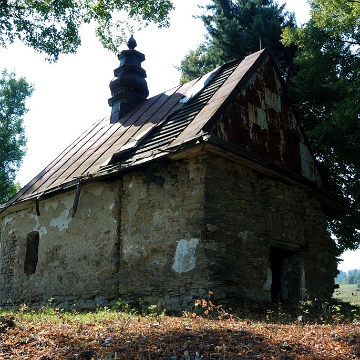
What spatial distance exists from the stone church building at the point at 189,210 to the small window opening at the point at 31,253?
0.10 feet

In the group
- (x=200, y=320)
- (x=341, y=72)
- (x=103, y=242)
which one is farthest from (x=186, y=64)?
(x=200, y=320)

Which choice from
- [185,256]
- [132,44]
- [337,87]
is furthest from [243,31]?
[185,256]

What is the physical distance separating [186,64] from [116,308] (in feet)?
45.1

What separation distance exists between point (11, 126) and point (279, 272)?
16.7 metres

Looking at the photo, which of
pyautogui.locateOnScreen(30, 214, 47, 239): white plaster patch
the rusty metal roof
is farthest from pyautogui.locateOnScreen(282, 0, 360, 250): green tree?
pyautogui.locateOnScreen(30, 214, 47, 239): white plaster patch

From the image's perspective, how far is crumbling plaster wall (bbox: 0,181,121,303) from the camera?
10.0 meters

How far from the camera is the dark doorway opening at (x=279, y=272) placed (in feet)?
33.9

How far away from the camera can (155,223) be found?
9.12 meters

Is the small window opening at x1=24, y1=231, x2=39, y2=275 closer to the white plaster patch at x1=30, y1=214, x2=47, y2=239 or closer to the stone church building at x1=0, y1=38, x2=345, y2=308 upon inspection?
the stone church building at x1=0, y1=38, x2=345, y2=308

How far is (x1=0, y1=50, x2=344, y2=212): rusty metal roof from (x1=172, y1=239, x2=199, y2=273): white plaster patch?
1720mm

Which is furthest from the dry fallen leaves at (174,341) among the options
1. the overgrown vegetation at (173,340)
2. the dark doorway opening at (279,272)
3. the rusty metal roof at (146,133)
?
the dark doorway opening at (279,272)

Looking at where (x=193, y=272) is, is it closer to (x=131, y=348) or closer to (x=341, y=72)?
(x=131, y=348)

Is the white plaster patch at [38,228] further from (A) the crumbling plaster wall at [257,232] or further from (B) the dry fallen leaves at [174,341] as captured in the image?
(B) the dry fallen leaves at [174,341]

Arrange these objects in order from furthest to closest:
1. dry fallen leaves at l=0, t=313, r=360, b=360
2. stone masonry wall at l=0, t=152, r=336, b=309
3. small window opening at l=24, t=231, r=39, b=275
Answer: small window opening at l=24, t=231, r=39, b=275, stone masonry wall at l=0, t=152, r=336, b=309, dry fallen leaves at l=0, t=313, r=360, b=360
